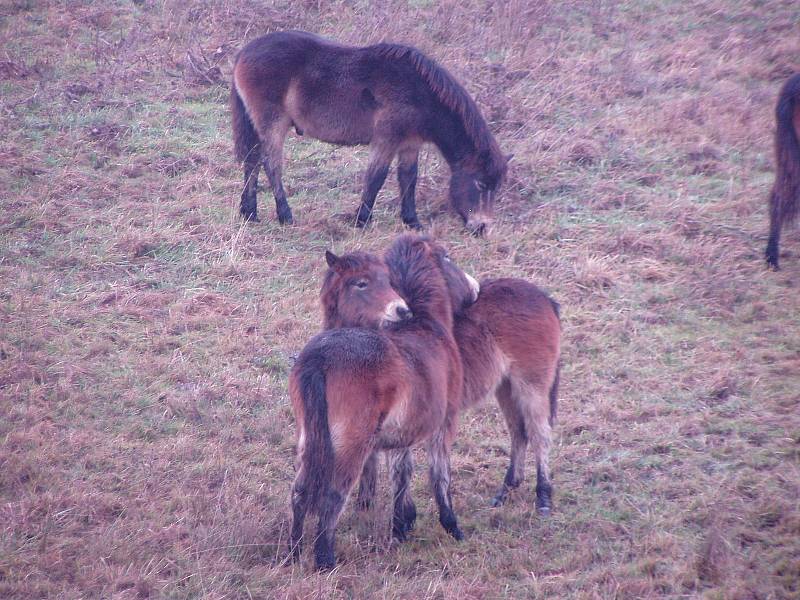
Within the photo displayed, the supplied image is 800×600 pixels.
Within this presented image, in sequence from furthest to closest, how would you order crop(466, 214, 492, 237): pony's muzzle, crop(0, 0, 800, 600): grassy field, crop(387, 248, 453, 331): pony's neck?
1. crop(466, 214, 492, 237): pony's muzzle
2. crop(387, 248, 453, 331): pony's neck
3. crop(0, 0, 800, 600): grassy field

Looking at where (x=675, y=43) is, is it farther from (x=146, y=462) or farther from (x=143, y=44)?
(x=146, y=462)

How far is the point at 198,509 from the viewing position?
4754 millimetres

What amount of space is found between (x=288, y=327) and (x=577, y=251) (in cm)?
273

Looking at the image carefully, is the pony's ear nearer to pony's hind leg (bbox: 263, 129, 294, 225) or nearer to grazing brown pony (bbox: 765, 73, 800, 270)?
pony's hind leg (bbox: 263, 129, 294, 225)

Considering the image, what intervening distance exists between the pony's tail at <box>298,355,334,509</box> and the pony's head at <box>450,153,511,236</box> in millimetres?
4710

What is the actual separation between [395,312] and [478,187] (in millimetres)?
4105

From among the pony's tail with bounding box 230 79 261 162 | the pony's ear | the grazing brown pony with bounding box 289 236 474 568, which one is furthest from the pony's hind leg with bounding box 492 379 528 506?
the pony's tail with bounding box 230 79 261 162

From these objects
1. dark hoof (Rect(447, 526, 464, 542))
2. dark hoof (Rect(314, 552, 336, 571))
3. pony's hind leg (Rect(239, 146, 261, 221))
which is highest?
pony's hind leg (Rect(239, 146, 261, 221))

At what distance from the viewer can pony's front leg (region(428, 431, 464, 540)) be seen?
4742 millimetres

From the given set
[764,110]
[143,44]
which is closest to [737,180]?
[764,110]

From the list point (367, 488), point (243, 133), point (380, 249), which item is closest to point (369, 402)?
point (367, 488)

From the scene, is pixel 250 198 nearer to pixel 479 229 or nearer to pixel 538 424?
pixel 479 229

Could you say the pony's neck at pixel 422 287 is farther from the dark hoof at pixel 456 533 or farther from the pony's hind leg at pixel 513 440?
the dark hoof at pixel 456 533

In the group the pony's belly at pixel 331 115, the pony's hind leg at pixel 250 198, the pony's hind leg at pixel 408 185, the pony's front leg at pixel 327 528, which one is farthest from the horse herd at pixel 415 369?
the pony's hind leg at pixel 250 198
